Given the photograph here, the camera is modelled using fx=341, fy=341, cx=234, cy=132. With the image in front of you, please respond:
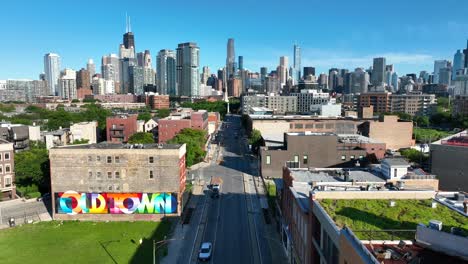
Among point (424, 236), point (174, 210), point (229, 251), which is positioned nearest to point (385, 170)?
point (229, 251)

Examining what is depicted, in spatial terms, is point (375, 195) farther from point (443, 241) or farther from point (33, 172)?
point (33, 172)

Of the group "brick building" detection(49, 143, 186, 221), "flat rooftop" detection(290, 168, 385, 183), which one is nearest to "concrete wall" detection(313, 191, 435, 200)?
"flat rooftop" detection(290, 168, 385, 183)

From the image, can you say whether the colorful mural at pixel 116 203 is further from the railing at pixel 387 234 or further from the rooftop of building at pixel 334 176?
the railing at pixel 387 234

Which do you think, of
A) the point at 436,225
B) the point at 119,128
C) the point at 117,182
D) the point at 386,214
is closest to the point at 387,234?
the point at 436,225

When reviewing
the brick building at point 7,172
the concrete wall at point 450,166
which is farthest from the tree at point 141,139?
the concrete wall at point 450,166

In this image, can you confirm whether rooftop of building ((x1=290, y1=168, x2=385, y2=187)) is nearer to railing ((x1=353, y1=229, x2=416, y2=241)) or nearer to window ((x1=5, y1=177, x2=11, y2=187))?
railing ((x1=353, y1=229, x2=416, y2=241))

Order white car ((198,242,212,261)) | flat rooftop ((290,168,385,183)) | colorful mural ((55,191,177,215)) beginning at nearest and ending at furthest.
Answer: white car ((198,242,212,261)) → flat rooftop ((290,168,385,183)) → colorful mural ((55,191,177,215))
